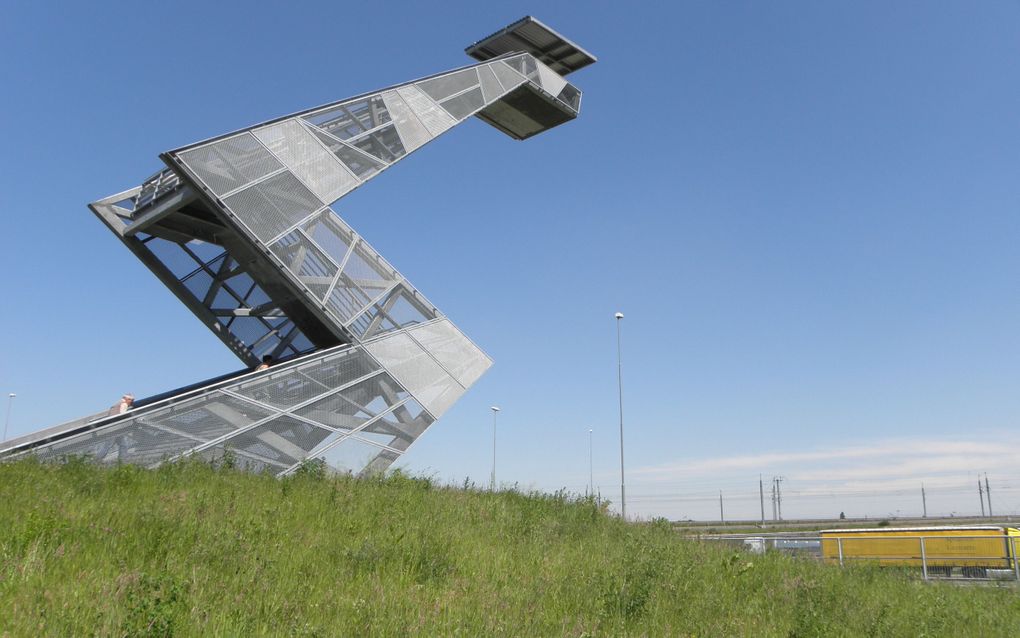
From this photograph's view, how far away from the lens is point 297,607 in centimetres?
597

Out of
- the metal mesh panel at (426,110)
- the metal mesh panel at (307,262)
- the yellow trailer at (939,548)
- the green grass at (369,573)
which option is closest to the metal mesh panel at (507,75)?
the metal mesh panel at (426,110)

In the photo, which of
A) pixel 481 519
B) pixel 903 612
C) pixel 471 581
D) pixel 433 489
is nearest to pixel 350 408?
pixel 433 489

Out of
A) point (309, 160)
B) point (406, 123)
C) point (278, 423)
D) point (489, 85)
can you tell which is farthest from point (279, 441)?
point (489, 85)

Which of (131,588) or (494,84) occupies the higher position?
(494,84)

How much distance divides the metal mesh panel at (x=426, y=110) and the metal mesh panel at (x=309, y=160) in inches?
130

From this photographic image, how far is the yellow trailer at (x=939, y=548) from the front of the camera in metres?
17.4

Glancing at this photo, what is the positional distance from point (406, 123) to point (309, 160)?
143 inches

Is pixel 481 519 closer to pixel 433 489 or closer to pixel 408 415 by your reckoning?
pixel 433 489

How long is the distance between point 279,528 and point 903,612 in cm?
829

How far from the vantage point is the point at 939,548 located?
19.2 meters

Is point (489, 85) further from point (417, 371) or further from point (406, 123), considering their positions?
point (417, 371)

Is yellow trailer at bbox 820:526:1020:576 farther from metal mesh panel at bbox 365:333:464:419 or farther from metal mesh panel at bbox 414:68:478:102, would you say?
metal mesh panel at bbox 414:68:478:102

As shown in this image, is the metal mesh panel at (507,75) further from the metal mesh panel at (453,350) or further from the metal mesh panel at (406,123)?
the metal mesh panel at (453,350)

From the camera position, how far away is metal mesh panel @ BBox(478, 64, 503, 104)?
2175cm
